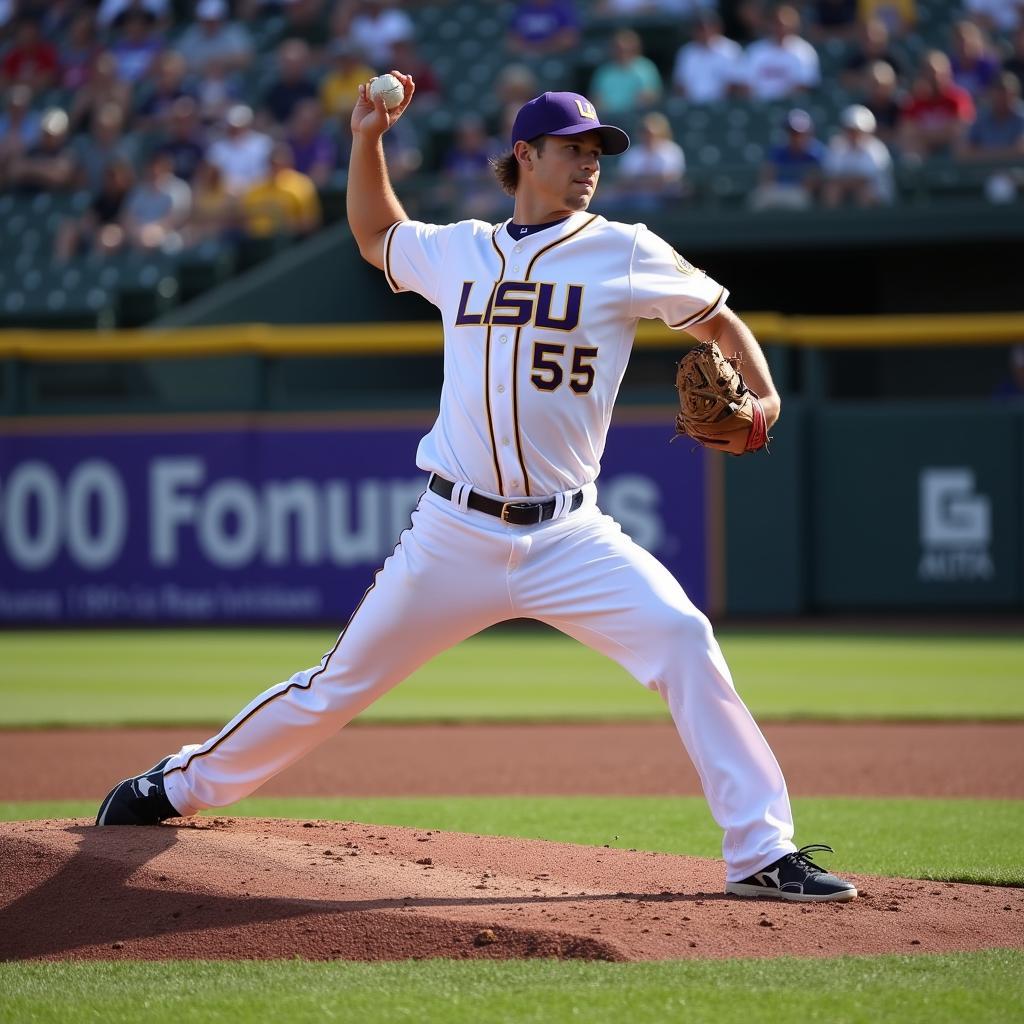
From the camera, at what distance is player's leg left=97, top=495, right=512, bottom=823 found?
383 centimetres

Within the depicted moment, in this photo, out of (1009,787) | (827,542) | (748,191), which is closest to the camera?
(1009,787)

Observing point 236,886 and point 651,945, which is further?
point 236,886

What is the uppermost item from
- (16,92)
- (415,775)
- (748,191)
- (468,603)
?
(16,92)

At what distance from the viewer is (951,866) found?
4418 mm

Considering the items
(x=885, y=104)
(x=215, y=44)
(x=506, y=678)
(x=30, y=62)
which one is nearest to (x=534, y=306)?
(x=506, y=678)

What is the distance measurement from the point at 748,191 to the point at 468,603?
1010 centimetres

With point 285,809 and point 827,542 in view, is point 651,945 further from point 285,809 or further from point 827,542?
point 827,542

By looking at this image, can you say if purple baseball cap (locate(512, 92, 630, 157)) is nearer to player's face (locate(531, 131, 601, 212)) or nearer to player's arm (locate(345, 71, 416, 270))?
player's face (locate(531, 131, 601, 212))

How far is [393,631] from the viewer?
12.6 ft

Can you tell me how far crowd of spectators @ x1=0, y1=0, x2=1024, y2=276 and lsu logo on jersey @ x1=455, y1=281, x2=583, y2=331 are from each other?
378 inches

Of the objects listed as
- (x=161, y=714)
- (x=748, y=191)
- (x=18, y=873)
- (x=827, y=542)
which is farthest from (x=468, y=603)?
(x=748, y=191)

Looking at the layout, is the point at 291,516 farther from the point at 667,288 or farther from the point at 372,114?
the point at 667,288

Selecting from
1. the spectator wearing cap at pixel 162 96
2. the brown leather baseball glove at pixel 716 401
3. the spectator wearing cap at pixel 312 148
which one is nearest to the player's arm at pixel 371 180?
the brown leather baseball glove at pixel 716 401

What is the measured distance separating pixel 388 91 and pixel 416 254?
429mm
